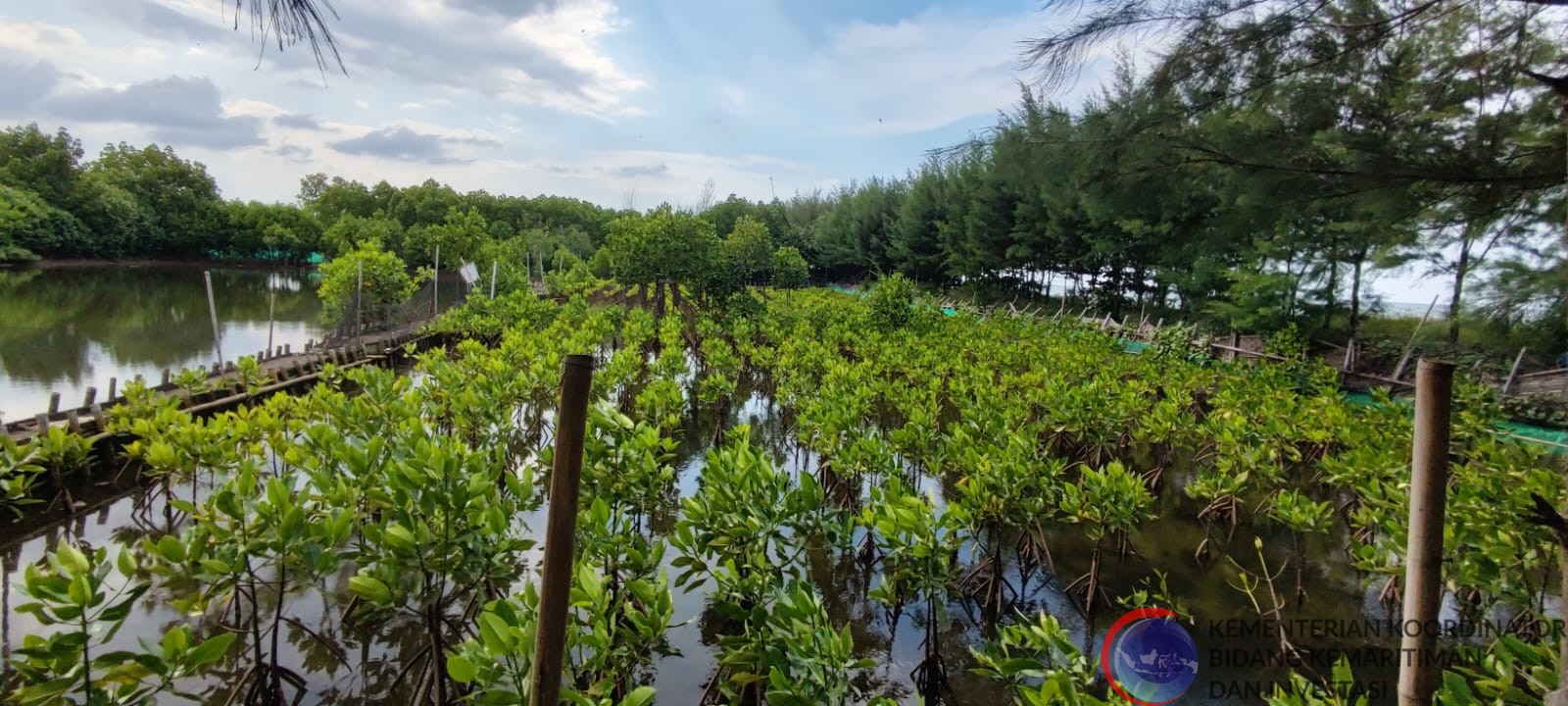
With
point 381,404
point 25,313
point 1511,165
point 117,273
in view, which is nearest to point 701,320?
point 381,404

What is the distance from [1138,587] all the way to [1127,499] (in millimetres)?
1410

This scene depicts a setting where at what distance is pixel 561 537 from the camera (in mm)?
1426

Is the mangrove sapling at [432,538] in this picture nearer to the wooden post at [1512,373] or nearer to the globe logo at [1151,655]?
the globe logo at [1151,655]

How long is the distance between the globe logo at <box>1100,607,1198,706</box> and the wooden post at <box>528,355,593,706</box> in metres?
1.70

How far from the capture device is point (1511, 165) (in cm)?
327

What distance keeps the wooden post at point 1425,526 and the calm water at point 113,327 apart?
10.5 meters

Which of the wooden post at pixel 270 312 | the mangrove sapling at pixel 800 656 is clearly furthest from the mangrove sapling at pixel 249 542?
the wooden post at pixel 270 312

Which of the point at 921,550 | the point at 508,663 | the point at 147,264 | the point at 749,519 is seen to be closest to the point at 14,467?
the point at 508,663

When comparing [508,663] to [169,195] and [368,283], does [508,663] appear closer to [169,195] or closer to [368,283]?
[368,283]

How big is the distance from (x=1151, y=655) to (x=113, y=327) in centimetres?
2471

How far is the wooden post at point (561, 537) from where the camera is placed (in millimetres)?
1394

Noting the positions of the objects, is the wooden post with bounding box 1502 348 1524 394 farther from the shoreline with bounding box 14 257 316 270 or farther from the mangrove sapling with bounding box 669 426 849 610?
the shoreline with bounding box 14 257 316 270

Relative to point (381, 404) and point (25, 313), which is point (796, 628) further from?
point (25, 313)

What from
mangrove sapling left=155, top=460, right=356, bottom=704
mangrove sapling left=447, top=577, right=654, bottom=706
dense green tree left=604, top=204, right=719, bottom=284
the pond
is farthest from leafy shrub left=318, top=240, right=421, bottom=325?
mangrove sapling left=447, top=577, right=654, bottom=706
